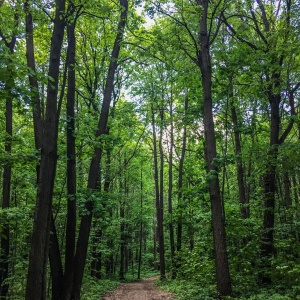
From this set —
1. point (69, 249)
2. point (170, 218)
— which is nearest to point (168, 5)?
point (69, 249)

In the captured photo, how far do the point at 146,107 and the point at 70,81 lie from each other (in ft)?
29.6

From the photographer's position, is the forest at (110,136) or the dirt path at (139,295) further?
the dirt path at (139,295)

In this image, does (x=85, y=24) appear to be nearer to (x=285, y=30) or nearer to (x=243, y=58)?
(x=243, y=58)

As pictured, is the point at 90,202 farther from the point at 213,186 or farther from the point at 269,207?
the point at 269,207

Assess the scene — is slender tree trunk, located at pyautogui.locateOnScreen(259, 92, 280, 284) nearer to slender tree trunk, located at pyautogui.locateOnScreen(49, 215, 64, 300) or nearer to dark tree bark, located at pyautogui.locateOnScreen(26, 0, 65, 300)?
slender tree trunk, located at pyautogui.locateOnScreen(49, 215, 64, 300)

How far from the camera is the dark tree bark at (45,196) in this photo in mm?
5227

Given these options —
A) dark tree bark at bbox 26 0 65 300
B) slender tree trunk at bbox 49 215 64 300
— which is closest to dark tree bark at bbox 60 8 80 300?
slender tree trunk at bbox 49 215 64 300

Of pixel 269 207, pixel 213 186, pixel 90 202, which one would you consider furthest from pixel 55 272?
pixel 269 207

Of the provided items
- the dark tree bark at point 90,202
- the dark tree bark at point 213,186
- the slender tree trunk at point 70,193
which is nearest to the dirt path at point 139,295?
Result: the dark tree bark at point 213,186

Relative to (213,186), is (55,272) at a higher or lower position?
lower

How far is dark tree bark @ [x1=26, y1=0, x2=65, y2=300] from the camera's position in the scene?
523 centimetres

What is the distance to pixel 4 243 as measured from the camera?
34.0 ft

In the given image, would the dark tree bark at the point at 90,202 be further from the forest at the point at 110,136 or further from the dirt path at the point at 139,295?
the dirt path at the point at 139,295

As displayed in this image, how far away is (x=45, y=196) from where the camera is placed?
554 centimetres
